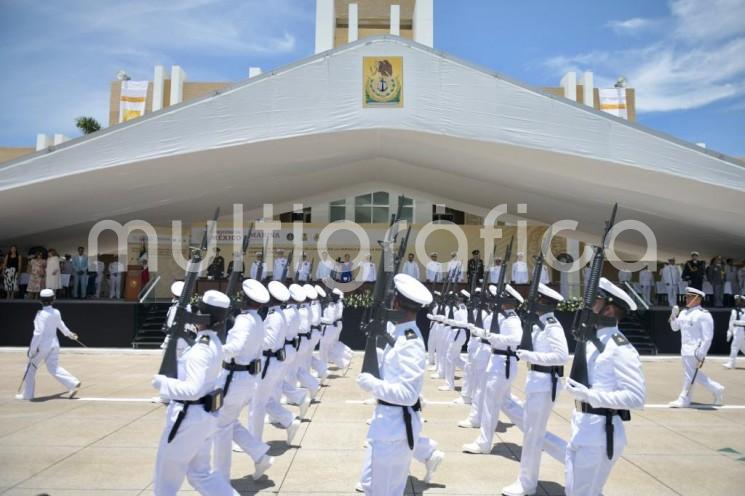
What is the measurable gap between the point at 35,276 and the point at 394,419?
64.3 feet

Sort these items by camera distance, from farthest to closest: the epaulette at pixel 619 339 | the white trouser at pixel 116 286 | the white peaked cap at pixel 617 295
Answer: the white trouser at pixel 116 286, the white peaked cap at pixel 617 295, the epaulette at pixel 619 339

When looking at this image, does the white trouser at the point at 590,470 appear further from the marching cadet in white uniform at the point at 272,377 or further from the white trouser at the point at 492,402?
the marching cadet in white uniform at the point at 272,377

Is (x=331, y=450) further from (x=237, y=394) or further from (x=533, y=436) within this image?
(x=533, y=436)

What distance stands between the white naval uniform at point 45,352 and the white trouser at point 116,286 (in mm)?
12972

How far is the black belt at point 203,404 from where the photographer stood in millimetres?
4242

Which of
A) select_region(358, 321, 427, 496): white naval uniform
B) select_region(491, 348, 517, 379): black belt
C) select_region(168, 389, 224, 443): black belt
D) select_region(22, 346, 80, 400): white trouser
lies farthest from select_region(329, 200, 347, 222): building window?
select_region(358, 321, 427, 496): white naval uniform

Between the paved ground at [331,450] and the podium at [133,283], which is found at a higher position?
the podium at [133,283]

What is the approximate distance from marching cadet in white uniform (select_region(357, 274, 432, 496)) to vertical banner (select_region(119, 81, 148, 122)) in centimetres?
3422

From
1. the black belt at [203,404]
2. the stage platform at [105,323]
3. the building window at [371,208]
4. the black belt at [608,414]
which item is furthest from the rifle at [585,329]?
the building window at [371,208]

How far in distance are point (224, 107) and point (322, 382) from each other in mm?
8786

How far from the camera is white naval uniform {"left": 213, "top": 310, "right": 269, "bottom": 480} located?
544cm

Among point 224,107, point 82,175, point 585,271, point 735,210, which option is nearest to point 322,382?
point 224,107

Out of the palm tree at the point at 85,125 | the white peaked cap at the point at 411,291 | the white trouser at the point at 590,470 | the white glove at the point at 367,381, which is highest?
the palm tree at the point at 85,125

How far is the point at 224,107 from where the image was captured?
54.1 feet
